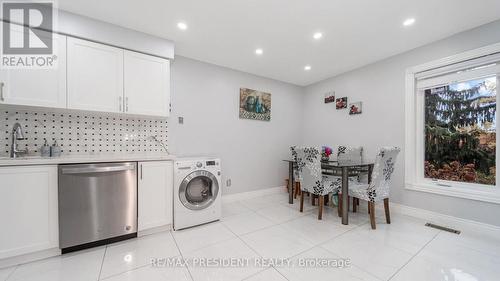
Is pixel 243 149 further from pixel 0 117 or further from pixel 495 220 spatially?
pixel 495 220

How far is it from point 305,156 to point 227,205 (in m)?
1.58

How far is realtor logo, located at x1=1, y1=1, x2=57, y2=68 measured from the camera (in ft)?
5.69

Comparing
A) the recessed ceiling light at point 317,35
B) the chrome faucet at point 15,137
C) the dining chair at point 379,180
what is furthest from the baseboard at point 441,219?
the recessed ceiling light at point 317,35

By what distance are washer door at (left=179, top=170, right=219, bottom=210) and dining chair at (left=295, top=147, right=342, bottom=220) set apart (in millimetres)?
1304

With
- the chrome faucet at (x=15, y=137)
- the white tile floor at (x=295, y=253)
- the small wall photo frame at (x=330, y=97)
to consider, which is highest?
the small wall photo frame at (x=330, y=97)

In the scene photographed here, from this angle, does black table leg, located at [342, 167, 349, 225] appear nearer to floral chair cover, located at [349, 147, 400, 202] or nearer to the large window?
floral chair cover, located at [349, 147, 400, 202]

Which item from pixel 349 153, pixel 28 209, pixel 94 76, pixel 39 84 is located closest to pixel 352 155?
pixel 349 153

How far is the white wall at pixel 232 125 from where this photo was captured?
2945 millimetres

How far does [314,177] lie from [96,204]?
8.51ft

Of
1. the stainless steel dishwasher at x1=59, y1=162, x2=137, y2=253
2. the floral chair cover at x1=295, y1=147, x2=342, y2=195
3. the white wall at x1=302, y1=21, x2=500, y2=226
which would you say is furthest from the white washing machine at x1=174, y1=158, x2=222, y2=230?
the white wall at x1=302, y1=21, x2=500, y2=226

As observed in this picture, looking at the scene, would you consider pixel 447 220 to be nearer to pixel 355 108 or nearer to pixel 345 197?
pixel 345 197

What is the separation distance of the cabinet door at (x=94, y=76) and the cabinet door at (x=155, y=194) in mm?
830

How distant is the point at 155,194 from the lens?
7.11 ft

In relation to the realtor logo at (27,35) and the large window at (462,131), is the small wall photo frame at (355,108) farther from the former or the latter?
the realtor logo at (27,35)
